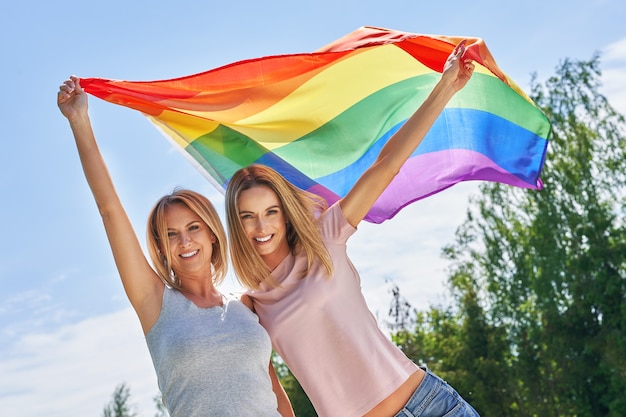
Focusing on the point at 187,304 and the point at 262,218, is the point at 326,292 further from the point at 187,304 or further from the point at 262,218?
the point at 187,304

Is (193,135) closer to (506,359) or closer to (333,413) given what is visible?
(333,413)

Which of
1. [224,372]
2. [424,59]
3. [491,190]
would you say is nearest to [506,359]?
[491,190]

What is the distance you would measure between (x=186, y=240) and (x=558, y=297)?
2151 cm

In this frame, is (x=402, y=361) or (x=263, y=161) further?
(x=263, y=161)

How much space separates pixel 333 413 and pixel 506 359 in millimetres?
22055

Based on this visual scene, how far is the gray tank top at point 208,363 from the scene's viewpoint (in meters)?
3.62

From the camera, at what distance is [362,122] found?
18.4 feet

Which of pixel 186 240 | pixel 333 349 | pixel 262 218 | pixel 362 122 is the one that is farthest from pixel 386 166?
pixel 362 122

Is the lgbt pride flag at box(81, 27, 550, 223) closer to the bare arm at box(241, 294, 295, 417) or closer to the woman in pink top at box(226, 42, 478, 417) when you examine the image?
the woman in pink top at box(226, 42, 478, 417)

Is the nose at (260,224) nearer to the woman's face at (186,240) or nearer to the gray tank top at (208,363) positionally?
the woman's face at (186,240)

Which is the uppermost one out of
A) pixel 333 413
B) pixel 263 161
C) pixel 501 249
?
pixel 501 249

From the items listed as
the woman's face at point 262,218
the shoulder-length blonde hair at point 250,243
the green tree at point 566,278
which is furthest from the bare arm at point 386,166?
the green tree at point 566,278

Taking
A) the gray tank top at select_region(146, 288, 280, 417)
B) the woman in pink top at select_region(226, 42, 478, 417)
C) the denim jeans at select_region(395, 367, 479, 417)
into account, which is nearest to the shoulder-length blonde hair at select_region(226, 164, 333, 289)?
the woman in pink top at select_region(226, 42, 478, 417)

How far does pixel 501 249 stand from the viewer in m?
27.4
